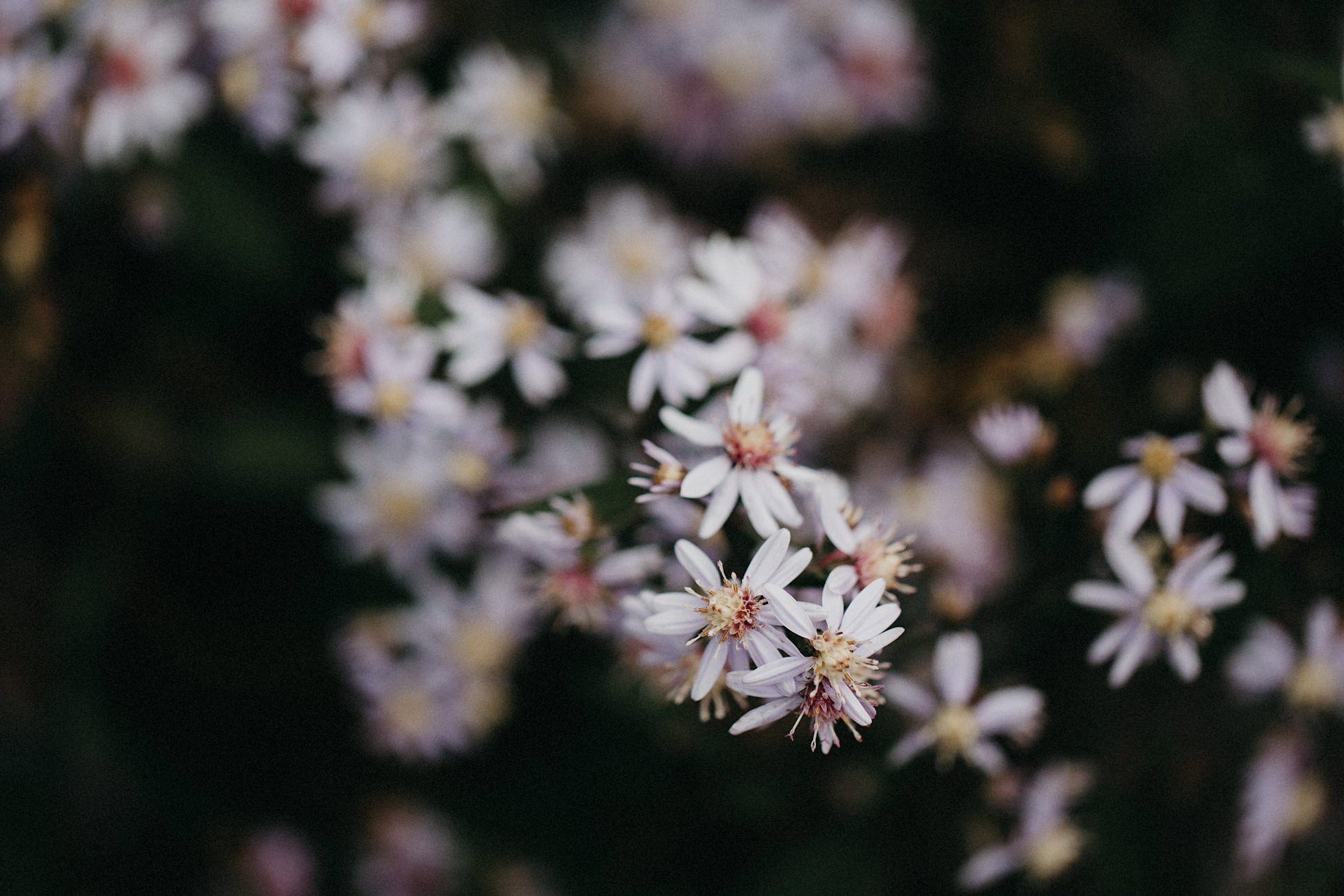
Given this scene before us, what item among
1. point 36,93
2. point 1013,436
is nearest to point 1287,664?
point 1013,436

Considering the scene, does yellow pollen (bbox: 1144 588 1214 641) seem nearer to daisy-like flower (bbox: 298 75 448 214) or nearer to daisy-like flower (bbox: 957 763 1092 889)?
daisy-like flower (bbox: 957 763 1092 889)

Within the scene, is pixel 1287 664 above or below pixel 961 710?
above

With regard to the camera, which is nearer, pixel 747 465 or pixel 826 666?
pixel 826 666

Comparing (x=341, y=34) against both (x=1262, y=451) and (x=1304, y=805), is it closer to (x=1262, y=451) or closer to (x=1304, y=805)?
(x=1262, y=451)

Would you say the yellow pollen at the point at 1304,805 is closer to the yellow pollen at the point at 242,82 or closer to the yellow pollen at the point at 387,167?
the yellow pollen at the point at 387,167

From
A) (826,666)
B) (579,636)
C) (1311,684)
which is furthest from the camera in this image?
(579,636)
